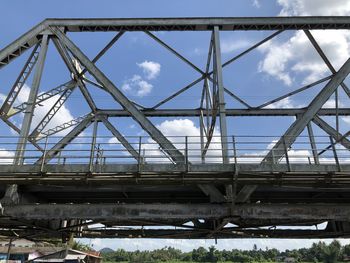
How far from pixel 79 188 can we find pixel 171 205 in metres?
3.30

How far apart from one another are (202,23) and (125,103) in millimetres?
5729

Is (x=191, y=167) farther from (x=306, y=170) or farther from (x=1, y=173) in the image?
(x=1, y=173)

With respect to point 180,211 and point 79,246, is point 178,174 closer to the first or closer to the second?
point 180,211

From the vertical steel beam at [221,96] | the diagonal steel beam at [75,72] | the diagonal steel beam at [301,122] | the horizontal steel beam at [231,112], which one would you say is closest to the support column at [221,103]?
the vertical steel beam at [221,96]

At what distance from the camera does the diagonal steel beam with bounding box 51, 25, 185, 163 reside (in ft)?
39.9

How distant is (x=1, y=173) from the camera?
10.8m

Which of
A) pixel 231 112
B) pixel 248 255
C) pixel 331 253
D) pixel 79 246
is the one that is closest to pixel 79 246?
pixel 79 246

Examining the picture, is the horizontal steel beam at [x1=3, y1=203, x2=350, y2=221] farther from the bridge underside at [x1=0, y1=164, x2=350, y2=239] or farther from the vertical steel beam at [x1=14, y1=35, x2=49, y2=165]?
the vertical steel beam at [x1=14, y1=35, x2=49, y2=165]

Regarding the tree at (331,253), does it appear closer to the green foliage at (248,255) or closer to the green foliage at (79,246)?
the green foliage at (248,255)

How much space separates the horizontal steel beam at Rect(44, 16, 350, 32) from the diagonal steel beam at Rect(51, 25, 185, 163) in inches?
50.0

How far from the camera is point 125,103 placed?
44.1 ft

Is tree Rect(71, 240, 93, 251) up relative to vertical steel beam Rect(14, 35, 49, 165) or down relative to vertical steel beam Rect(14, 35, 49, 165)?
down

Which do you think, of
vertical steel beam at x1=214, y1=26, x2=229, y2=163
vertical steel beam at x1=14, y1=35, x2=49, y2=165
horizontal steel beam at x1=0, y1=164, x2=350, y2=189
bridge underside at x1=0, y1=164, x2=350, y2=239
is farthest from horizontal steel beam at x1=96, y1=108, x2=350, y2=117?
horizontal steel beam at x1=0, y1=164, x2=350, y2=189

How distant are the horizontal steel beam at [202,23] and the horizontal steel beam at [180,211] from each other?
8.74 m
